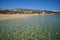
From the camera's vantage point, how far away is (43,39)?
11.8 meters

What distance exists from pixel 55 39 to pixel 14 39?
404 centimetres

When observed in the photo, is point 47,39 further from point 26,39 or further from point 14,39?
point 14,39

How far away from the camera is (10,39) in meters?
12.0

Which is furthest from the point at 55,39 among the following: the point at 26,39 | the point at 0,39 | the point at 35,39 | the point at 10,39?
the point at 0,39

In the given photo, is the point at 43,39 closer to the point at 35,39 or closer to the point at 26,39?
the point at 35,39

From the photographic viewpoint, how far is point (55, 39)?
11.7 m

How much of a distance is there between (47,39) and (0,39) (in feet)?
15.2

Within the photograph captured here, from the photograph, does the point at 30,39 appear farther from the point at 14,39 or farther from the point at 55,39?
the point at 55,39

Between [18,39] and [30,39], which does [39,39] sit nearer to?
[30,39]

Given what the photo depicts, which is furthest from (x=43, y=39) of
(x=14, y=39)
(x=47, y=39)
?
(x=14, y=39)

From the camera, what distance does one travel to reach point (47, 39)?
465 inches

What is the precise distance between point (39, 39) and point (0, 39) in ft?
12.6

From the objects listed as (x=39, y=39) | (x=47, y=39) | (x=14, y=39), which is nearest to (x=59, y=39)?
(x=47, y=39)

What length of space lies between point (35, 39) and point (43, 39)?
788 millimetres
